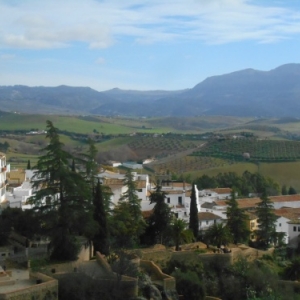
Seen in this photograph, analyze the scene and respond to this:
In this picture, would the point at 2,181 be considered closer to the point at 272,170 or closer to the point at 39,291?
the point at 39,291

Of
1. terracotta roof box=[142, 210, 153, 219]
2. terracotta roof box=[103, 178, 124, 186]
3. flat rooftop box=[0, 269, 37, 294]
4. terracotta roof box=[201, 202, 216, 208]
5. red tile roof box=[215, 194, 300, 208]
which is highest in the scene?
terracotta roof box=[103, 178, 124, 186]

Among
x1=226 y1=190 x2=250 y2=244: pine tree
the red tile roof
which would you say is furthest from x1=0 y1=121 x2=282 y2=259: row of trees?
the red tile roof

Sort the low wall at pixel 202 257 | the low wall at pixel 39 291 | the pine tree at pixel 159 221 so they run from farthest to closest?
the pine tree at pixel 159 221 < the low wall at pixel 202 257 < the low wall at pixel 39 291

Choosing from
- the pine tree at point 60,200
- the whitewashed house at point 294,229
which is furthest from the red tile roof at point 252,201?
the pine tree at point 60,200

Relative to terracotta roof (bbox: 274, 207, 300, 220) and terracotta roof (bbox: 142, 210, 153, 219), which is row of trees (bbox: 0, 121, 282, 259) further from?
terracotta roof (bbox: 274, 207, 300, 220)

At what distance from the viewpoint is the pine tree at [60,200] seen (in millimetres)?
28328

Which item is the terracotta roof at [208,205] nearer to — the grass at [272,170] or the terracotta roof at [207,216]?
the terracotta roof at [207,216]

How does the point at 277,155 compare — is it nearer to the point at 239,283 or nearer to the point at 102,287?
the point at 239,283

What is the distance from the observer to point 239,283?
101ft

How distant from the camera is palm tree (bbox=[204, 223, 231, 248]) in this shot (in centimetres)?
3603

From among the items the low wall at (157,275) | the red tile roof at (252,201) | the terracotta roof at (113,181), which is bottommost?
the low wall at (157,275)

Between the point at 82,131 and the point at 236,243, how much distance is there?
4590 inches

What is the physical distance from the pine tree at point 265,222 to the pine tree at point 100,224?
13.5 meters

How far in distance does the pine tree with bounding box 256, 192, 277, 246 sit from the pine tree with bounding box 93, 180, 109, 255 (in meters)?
A: 13.5
